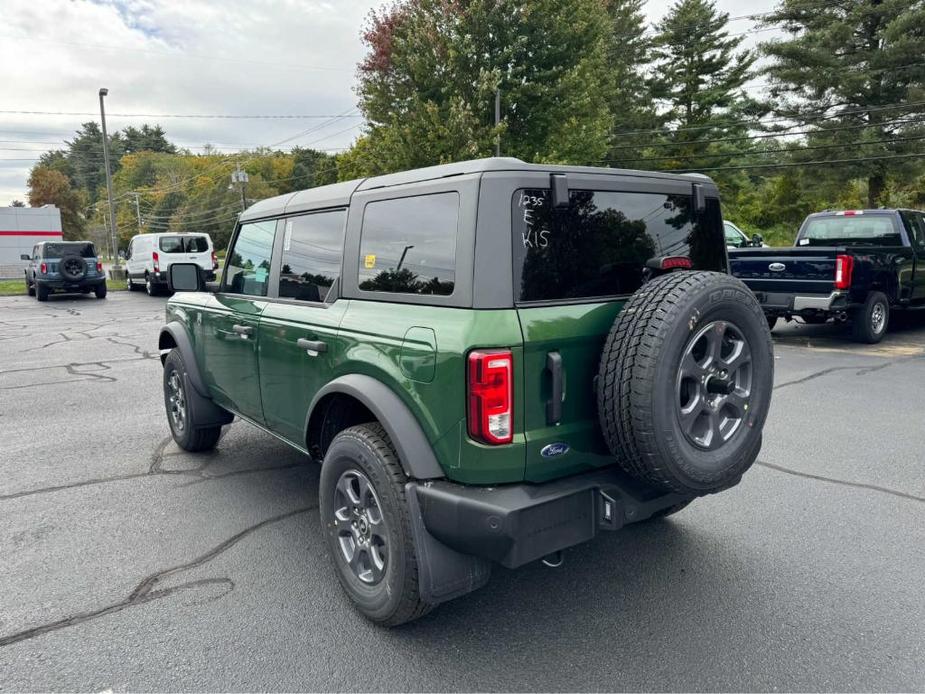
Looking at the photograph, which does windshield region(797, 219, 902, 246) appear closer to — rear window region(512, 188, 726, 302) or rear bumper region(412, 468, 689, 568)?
rear window region(512, 188, 726, 302)

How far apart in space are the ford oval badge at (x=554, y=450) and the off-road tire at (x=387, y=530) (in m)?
0.57

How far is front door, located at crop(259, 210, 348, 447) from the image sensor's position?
127 inches

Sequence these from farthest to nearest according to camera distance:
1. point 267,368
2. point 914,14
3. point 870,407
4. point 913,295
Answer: point 914,14 → point 913,295 → point 870,407 → point 267,368

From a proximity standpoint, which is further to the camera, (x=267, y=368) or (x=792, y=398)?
(x=792, y=398)

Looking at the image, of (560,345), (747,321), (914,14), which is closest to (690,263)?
(747,321)

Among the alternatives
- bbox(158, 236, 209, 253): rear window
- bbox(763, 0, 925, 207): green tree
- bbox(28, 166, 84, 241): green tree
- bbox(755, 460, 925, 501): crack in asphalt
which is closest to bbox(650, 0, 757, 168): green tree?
bbox(763, 0, 925, 207): green tree

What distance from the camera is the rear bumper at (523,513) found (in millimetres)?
2383

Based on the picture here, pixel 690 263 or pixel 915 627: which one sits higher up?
pixel 690 263

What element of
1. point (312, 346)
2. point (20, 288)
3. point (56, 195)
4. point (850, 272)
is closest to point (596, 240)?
point (312, 346)

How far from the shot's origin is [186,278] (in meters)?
4.81

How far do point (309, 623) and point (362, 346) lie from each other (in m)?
1.21

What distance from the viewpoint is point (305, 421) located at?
336cm

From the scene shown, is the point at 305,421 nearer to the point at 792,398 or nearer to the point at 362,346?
the point at 362,346

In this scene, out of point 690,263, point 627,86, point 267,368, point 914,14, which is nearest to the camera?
point 690,263
